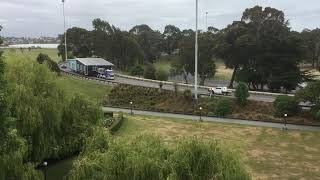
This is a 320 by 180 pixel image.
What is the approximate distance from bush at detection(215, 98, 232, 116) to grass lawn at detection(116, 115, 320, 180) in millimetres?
4867

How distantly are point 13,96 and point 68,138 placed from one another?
5.13 m

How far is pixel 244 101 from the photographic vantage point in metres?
58.6

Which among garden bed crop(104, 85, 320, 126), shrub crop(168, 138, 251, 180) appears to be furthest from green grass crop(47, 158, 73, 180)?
garden bed crop(104, 85, 320, 126)

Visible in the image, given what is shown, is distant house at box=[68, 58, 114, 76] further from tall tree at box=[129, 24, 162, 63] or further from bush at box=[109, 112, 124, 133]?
tall tree at box=[129, 24, 162, 63]

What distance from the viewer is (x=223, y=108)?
2222 inches

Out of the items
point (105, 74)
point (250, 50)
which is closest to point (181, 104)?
point (250, 50)

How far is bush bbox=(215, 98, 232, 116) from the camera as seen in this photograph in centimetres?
5634

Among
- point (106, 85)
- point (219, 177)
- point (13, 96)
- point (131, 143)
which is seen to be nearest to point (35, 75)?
point (13, 96)

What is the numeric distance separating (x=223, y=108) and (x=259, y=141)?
12.8 metres

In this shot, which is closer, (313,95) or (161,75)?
(313,95)

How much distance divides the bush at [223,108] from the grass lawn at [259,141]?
4867 millimetres

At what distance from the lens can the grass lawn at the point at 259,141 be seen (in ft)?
115

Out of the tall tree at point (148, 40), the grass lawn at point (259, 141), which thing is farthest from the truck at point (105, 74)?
the tall tree at point (148, 40)

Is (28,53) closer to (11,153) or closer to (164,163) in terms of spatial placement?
(11,153)
